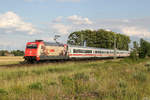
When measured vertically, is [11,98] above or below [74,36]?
below

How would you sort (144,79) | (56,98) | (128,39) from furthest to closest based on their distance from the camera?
(128,39) < (144,79) < (56,98)

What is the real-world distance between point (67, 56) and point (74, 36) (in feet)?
141

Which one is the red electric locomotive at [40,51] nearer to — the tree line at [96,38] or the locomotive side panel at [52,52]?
the locomotive side panel at [52,52]

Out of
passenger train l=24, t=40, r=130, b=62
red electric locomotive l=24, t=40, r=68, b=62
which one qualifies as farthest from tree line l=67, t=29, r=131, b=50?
red electric locomotive l=24, t=40, r=68, b=62

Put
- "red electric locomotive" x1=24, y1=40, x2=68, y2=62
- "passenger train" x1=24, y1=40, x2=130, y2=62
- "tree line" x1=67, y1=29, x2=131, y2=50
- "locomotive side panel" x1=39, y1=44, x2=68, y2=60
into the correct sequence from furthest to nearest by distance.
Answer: "tree line" x1=67, y1=29, x2=131, y2=50 < "locomotive side panel" x1=39, y1=44, x2=68, y2=60 < "passenger train" x1=24, y1=40, x2=130, y2=62 < "red electric locomotive" x1=24, y1=40, x2=68, y2=62

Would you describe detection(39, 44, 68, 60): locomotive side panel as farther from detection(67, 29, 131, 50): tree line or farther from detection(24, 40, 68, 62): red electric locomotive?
detection(67, 29, 131, 50): tree line

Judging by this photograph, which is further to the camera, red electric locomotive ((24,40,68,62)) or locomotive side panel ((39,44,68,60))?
locomotive side panel ((39,44,68,60))

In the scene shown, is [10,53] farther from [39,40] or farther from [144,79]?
[144,79]

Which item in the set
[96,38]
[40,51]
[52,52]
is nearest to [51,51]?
[52,52]

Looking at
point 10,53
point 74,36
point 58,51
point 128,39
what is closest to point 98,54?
point 58,51

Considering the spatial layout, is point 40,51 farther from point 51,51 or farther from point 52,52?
point 52,52

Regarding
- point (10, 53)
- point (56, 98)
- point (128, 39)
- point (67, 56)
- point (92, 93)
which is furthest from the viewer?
point (10, 53)

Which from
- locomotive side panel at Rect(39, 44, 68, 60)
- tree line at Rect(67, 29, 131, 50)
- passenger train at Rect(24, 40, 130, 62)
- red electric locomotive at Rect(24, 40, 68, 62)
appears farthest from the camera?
tree line at Rect(67, 29, 131, 50)

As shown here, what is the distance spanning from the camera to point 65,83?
9633 mm
